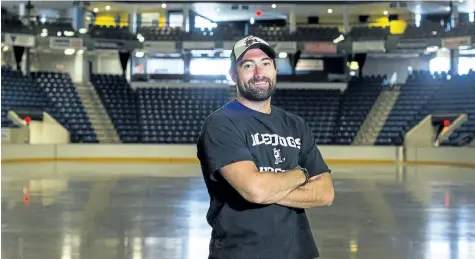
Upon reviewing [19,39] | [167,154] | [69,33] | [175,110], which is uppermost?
[69,33]

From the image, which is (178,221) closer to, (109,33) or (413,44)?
(109,33)

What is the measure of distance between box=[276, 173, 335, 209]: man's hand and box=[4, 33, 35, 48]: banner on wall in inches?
1207

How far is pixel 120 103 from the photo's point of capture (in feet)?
107

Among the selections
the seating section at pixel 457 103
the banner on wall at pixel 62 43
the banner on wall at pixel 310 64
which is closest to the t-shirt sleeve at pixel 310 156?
the seating section at pixel 457 103

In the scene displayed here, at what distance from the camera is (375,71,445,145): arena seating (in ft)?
95.5

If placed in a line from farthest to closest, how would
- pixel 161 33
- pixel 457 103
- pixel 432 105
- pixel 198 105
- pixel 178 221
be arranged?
pixel 161 33 < pixel 198 105 < pixel 432 105 < pixel 457 103 < pixel 178 221

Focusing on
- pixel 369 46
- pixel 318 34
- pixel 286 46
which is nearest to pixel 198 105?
pixel 286 46

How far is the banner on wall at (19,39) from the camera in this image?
30663mm

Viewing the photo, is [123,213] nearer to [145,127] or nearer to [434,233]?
[434,233]

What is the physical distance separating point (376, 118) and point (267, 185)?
29.8 meters

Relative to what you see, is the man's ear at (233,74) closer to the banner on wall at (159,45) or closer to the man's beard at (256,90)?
the man's beard at (256,90)

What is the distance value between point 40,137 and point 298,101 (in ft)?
43.2

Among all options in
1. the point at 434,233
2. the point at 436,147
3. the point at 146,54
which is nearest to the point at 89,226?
the point at 434,233

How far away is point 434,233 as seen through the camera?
7.92 metres
